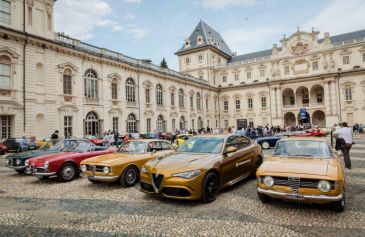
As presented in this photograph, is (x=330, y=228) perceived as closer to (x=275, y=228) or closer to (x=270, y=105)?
(x=275, y=228)

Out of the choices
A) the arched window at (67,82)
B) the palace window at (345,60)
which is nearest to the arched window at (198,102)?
the arched window at (67,82)

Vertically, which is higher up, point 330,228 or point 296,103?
point 296,103

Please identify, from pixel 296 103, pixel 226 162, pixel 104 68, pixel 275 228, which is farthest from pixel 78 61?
pixel 296 103

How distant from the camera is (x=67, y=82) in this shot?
22969 mm

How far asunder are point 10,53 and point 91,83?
25.0 ft

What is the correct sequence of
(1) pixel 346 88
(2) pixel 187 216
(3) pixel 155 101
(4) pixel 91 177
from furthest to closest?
(1) pixel 346 88, (3) pixel 155 101, (4) pixel 91 177, (2) pixel 187 216

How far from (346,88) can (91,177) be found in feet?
152

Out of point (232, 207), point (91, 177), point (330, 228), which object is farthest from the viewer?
point (91, 177)

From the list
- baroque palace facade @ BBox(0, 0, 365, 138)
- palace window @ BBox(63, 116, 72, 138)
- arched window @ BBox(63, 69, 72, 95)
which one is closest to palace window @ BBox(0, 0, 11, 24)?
baroque palace facade @ BBox(0, 0, 365, 138)

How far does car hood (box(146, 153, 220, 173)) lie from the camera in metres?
5.61

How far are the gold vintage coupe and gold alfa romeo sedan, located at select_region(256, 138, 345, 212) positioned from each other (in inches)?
160

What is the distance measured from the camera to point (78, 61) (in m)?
23.8

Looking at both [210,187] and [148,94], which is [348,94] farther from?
[210,187]

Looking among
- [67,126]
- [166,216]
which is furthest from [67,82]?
[166,216]
